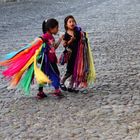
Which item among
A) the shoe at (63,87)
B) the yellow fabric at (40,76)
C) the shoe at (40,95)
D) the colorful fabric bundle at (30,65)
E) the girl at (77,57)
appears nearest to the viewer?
the yellow fabric at (40,76)

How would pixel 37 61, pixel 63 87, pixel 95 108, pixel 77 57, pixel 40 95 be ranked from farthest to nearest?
pixel 63 87, pixel 77 57, pixel 40 95, pixel 37 61, pixel 95 108

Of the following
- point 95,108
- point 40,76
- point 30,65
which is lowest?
point 95,108

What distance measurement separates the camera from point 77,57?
23.6 ft

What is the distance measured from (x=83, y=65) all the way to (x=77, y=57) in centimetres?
16

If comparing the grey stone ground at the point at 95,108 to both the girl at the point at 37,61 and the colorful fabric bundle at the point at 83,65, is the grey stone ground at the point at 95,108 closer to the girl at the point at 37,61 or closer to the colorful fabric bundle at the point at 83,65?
the colorful fabric bundle at the point at 83,65

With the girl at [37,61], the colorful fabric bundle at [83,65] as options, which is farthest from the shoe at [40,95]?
the colorful fabric bundle at [83,65]

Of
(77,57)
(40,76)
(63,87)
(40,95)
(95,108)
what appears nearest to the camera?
(95,108)

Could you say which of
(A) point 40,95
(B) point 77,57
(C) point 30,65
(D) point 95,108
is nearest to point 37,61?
(C) point 30,65

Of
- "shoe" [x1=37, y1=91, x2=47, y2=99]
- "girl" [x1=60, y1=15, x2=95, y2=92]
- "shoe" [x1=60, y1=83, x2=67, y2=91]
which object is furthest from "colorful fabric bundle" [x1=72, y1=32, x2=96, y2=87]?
"shoe" [x1=37, y1=91, x2=47, y2=99]

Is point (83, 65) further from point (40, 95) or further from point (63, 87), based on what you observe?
point (40, 95)

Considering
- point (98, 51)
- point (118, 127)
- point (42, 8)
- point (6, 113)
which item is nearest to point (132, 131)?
point (118, 127)

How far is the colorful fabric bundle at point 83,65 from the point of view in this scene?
720 centimetres

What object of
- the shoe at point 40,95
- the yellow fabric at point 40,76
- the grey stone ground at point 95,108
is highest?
the yellow fabric at point 40,76

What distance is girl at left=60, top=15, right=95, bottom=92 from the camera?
23.4 feet
